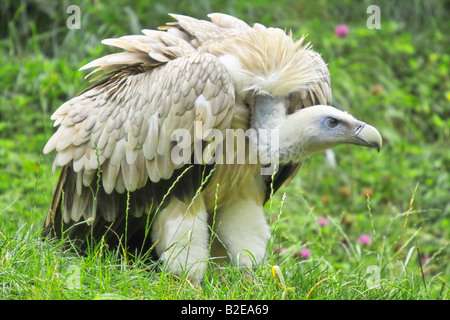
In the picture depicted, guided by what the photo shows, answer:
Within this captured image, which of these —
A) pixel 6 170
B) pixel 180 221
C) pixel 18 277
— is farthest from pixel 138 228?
pixel 6 170

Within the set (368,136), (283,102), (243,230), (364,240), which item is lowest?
(364,240)

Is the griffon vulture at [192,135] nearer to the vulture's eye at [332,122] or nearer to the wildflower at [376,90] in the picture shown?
the vulture's eye at [332,122]

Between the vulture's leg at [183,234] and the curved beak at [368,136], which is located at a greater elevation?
the curved beak at [368,136]

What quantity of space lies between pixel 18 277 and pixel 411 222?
4.12 meters

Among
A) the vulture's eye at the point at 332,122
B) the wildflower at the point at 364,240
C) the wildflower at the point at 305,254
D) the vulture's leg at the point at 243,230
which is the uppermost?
the vulture's eye at the point at 332,122

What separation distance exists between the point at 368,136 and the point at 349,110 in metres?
3.54

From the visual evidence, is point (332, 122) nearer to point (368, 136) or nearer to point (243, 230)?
point (368, 136)

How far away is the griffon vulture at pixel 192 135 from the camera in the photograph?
4.29 metres

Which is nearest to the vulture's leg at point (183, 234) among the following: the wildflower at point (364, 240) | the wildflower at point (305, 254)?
the wildflower at point (305, 254)

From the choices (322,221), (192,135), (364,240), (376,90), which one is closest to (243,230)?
(192,135)

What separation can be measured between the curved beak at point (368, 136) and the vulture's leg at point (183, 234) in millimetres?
966

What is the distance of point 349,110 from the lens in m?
7.82
